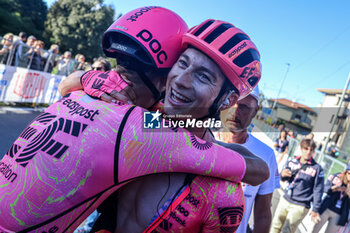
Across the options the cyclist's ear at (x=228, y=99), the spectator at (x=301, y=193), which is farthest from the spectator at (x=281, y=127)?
the cyclist's ear at (x=228, y=99)

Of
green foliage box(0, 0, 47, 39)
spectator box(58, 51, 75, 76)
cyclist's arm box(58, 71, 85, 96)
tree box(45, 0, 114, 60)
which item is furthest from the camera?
tree box(45, 0, 114, 60)

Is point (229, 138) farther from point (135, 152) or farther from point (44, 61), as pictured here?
point (44, 61)

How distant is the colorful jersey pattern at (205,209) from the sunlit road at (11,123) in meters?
5.84

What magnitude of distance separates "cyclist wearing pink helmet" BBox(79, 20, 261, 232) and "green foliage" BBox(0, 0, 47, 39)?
38.5 meters

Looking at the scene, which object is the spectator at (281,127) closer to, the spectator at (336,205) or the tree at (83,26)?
the spectator at (336,205)

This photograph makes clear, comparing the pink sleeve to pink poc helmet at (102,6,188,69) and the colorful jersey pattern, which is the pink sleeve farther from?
pink poc helmet at (102,6,188,69)

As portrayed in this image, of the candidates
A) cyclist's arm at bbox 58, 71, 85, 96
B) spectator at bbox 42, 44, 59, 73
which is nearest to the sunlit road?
spectator at bbox 42, 44, 59, 73

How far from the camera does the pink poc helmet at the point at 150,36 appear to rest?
1516 mm

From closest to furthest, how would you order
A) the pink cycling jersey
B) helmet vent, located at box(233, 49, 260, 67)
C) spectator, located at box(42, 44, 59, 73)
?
the pink cycling jersey
helmet vent, located at box(233, 49, 260, 67)
spectator, located at box(42, 44, 59, 73)

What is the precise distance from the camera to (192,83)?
4.89 ft

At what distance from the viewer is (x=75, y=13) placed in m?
35.7

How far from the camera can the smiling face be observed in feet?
4.89

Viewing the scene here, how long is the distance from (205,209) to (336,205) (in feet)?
20.1

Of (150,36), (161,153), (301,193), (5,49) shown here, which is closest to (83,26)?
(5,49)
